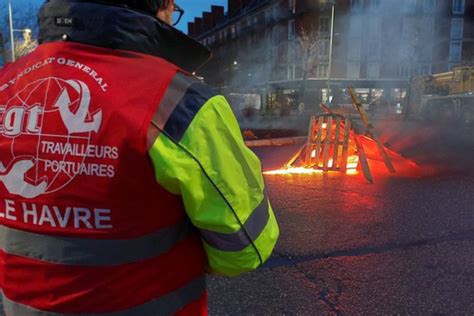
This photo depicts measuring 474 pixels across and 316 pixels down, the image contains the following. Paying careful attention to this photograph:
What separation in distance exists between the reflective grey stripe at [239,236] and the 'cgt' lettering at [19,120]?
1.72 feet

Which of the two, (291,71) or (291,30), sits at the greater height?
(291,30)

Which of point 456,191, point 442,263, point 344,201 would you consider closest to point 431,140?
point 456,191

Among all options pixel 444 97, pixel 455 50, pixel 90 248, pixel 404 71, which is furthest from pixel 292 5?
pixel 90 248

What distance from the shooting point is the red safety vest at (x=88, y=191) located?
1.03m

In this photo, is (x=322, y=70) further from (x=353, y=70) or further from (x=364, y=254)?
(x=364, y=254)

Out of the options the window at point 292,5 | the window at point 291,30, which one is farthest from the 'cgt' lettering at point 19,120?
the window at point 292,5

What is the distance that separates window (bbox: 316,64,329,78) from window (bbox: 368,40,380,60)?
3978mm

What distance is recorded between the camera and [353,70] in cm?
3847

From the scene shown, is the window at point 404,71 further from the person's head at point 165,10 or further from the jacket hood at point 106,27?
the jacket hood at point 106,27

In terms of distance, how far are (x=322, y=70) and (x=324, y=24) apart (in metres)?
4.14

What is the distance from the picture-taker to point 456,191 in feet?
18.7

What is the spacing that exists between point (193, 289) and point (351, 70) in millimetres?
39828

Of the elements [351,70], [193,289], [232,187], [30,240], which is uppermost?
[351,70]

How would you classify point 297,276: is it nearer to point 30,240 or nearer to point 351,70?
point 30,240
